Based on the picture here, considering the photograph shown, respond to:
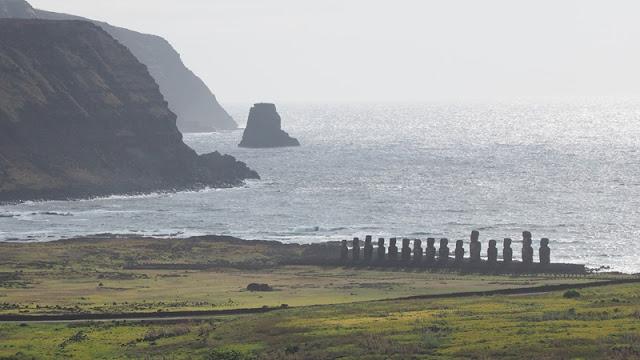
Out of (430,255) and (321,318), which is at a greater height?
(321,318)

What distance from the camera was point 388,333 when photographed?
5281cm

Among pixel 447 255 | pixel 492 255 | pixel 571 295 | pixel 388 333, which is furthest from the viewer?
pixel 447 255

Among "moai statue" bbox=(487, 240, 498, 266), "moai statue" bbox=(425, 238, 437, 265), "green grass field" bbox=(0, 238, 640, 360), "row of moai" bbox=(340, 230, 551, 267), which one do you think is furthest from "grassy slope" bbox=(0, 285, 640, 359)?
"moai statue" bbox=(425, 238, 437, 265)

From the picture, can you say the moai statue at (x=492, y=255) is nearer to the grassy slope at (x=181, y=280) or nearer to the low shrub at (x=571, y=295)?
the grassy slope at (x=181, y=280)

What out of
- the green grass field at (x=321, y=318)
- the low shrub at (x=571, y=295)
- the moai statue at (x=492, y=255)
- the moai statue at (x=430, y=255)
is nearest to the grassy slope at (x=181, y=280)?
the green grass field at (x=321, y=318)

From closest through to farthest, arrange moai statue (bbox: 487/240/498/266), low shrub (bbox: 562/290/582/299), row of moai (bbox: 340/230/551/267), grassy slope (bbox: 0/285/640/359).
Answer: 1. grassy slope (bbox: 0/285/640/359)
2. low shrub (bbox: 562/290/582/299)
3. moai statue (bbox: 487/240/498/266)
4. row of moai (bbox: 340/230/551/267)

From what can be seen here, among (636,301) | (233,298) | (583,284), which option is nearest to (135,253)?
(233,298)

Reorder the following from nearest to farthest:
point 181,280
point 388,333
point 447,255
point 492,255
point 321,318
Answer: point 388,333
point 321,318
point 181,280
point 492,255
point 447,255

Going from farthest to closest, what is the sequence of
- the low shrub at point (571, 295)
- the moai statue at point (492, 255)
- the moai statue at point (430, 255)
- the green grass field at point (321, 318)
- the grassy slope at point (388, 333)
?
the moai statue at point (430, 255) → the moai statue at point (492, 255) → the low shrub at point (571, 295) → the green grass field at point (321, 318) → the grassy slope at point (388, 333)

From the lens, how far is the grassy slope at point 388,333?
1890 inches

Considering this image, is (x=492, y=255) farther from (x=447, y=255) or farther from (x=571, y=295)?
(x=571, y=295)

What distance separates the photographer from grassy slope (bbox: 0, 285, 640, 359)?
48.0 meters

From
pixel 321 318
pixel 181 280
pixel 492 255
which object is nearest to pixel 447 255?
pixel 492 255

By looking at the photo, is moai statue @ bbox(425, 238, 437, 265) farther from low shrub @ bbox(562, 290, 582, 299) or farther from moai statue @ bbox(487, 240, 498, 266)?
low shrub @ bbox(562, 290, 582, 299)
